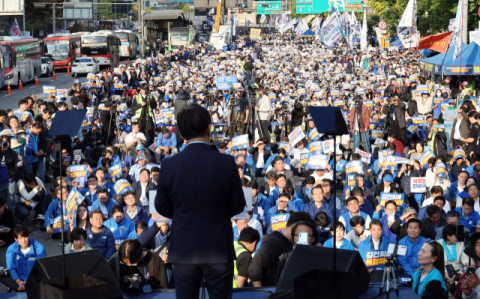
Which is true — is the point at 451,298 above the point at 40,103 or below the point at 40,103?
below

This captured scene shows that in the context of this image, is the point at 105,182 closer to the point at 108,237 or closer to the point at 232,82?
the point at 108,237

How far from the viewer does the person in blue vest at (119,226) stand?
823cm

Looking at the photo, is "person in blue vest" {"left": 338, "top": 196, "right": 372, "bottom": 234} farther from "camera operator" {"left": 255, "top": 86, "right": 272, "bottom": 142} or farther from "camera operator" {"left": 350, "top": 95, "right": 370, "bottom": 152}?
"camera operator" {"left": 255, "top": 86, "right": 272, "bottom": 142}

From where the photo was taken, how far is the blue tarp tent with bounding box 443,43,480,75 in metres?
24.4

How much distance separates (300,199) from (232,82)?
8666 mm

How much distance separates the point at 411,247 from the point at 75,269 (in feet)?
13.8

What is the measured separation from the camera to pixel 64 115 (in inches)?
338

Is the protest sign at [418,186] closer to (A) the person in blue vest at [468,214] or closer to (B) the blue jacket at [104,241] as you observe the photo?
(A) the person in blue vest at [468,214]

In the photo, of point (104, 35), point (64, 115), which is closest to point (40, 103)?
point (64, 115)

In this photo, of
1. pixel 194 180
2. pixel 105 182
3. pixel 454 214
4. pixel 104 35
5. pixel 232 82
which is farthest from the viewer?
pixel 104 35

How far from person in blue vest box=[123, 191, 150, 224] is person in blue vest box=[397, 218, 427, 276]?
11.6 ft

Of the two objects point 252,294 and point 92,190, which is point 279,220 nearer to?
point 252,294

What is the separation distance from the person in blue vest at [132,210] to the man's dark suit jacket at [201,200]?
5.26 m

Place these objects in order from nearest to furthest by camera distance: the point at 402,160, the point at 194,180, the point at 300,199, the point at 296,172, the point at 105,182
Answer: the point at 194,180 < the point at 300,199 < the point at 105,182 < the point at 402,160 < the point at 296,172
